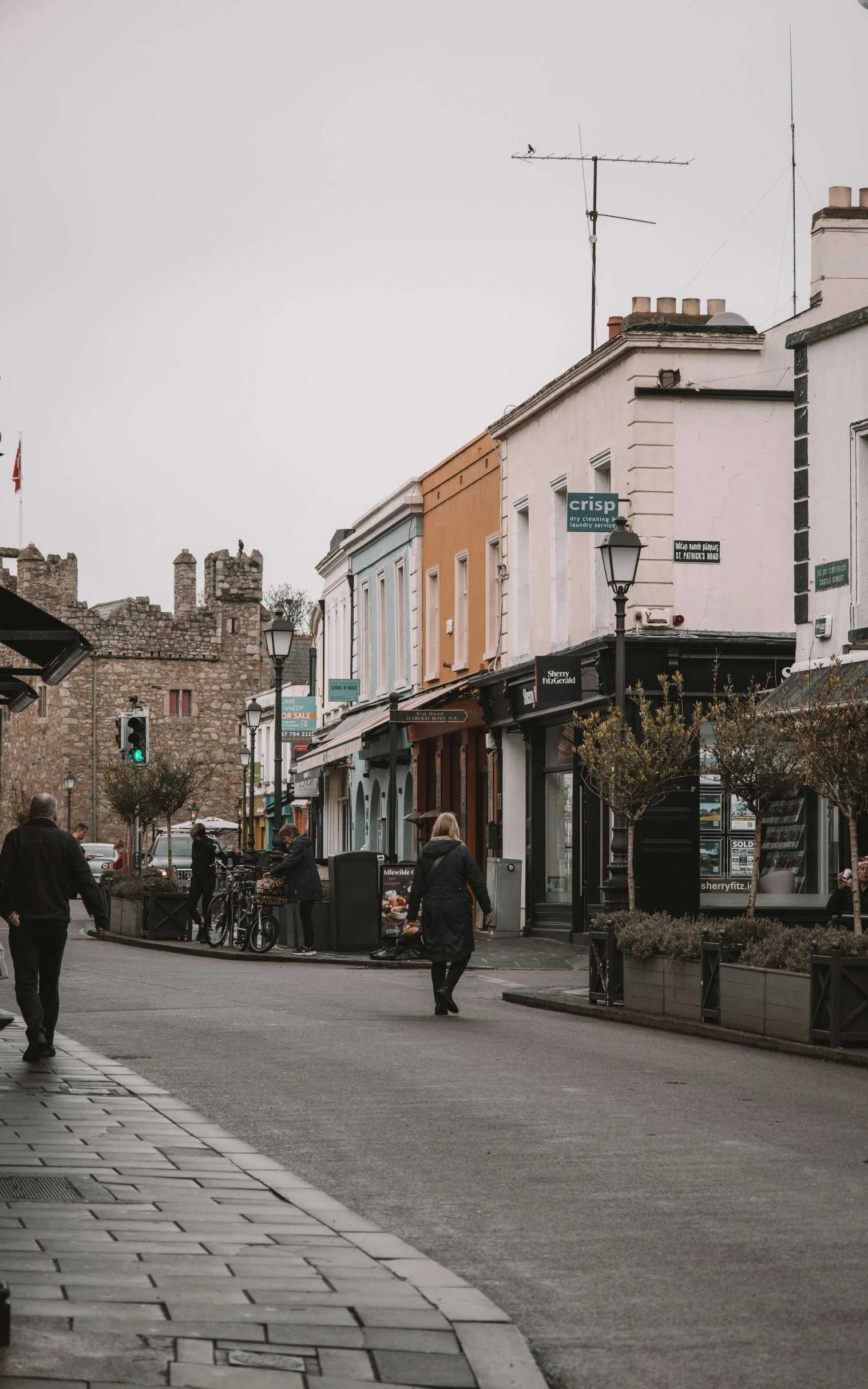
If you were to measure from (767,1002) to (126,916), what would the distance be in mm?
18121

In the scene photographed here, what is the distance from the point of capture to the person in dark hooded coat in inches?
641

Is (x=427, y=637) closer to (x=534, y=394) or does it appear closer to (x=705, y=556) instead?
(x=534, y=394)

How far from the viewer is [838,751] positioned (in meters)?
14.0

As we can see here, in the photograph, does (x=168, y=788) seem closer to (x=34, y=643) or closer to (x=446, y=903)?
(x=446, y=903)

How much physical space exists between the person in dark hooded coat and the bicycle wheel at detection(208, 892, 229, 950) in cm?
971

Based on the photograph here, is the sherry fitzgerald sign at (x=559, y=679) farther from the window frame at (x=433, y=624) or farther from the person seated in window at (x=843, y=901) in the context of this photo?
the window frame at (x=433, y=624)

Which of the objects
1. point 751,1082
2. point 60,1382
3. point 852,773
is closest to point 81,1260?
point 60,1382

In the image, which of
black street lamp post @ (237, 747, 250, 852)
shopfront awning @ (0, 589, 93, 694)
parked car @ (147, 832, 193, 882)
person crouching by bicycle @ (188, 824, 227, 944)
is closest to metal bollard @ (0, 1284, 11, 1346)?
shopfront awning @ (0, 589, 93, 694)

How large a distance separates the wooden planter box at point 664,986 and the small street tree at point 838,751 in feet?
5.00

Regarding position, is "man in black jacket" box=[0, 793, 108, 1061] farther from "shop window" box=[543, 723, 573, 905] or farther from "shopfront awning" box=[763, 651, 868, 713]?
"shop window" box=[543, 723, 573, 905]

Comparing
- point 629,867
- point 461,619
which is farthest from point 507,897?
point 629,867

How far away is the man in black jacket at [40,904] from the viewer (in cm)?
1216

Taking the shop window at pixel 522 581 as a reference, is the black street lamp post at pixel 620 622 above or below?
below

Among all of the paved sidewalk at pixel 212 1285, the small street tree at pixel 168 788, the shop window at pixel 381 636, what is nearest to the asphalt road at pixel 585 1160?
the paved sidewalk at pixel 212 1285
